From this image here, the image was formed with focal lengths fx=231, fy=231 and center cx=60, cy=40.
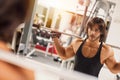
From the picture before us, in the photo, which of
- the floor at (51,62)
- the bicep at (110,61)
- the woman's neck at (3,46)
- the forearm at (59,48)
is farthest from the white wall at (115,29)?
the woman's neck at (3,46)

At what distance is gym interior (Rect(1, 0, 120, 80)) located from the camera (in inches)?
61.9

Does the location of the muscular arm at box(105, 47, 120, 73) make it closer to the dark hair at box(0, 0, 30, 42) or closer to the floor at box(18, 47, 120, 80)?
the floor at box(18, 47, 120, 80)

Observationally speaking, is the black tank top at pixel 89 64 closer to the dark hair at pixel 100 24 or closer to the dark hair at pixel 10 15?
the dark hair at pixel 100 24

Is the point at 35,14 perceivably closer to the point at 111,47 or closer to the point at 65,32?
the point at 65,32

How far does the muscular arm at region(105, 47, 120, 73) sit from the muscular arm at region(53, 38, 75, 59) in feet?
0.77

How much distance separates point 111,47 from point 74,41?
25 cm

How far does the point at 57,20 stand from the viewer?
1.64m

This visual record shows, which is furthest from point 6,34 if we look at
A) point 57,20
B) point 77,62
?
point 57,20

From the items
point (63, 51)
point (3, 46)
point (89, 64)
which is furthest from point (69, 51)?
point (3, 46)

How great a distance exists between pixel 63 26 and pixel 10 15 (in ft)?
4.03

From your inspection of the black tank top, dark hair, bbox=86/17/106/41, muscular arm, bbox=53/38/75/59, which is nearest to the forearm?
muscular arm, bbox=53/38/75/59

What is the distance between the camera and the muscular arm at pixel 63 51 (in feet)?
5.12

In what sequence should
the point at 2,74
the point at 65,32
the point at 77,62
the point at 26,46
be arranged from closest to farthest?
the point at 2,74 < the point at 77,62 < the point at 65,32 < the point at 26,46

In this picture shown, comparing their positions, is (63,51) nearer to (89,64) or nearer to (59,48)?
(59,48)
